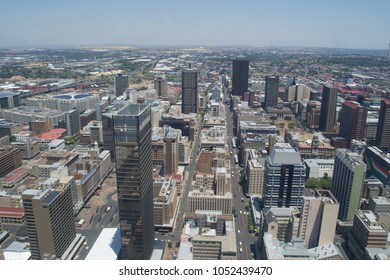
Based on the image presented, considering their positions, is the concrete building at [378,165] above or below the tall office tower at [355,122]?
below

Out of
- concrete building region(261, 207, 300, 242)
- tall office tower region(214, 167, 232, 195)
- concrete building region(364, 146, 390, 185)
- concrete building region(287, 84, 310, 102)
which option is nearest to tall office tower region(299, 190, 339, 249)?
concrete building region(261, 207, 300, 242)

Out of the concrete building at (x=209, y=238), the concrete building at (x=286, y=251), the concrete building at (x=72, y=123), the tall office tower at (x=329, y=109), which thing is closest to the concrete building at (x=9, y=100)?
the concrete building at (x=72, y=123)

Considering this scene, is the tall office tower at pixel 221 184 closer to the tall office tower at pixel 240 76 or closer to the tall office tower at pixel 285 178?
the tall office tower at pixel 285 178

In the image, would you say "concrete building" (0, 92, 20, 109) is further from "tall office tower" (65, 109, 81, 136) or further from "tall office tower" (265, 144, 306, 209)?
"tall office tower" (265, 144, 306, 209)

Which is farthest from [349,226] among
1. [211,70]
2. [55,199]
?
[211,70]

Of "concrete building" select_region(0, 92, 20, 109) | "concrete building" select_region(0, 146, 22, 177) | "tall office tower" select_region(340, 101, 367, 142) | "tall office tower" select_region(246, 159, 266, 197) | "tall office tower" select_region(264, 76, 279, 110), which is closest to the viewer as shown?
"tall office tower" select_region(246, 159, 266, 197)

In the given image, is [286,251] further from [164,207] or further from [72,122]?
[72,122]
